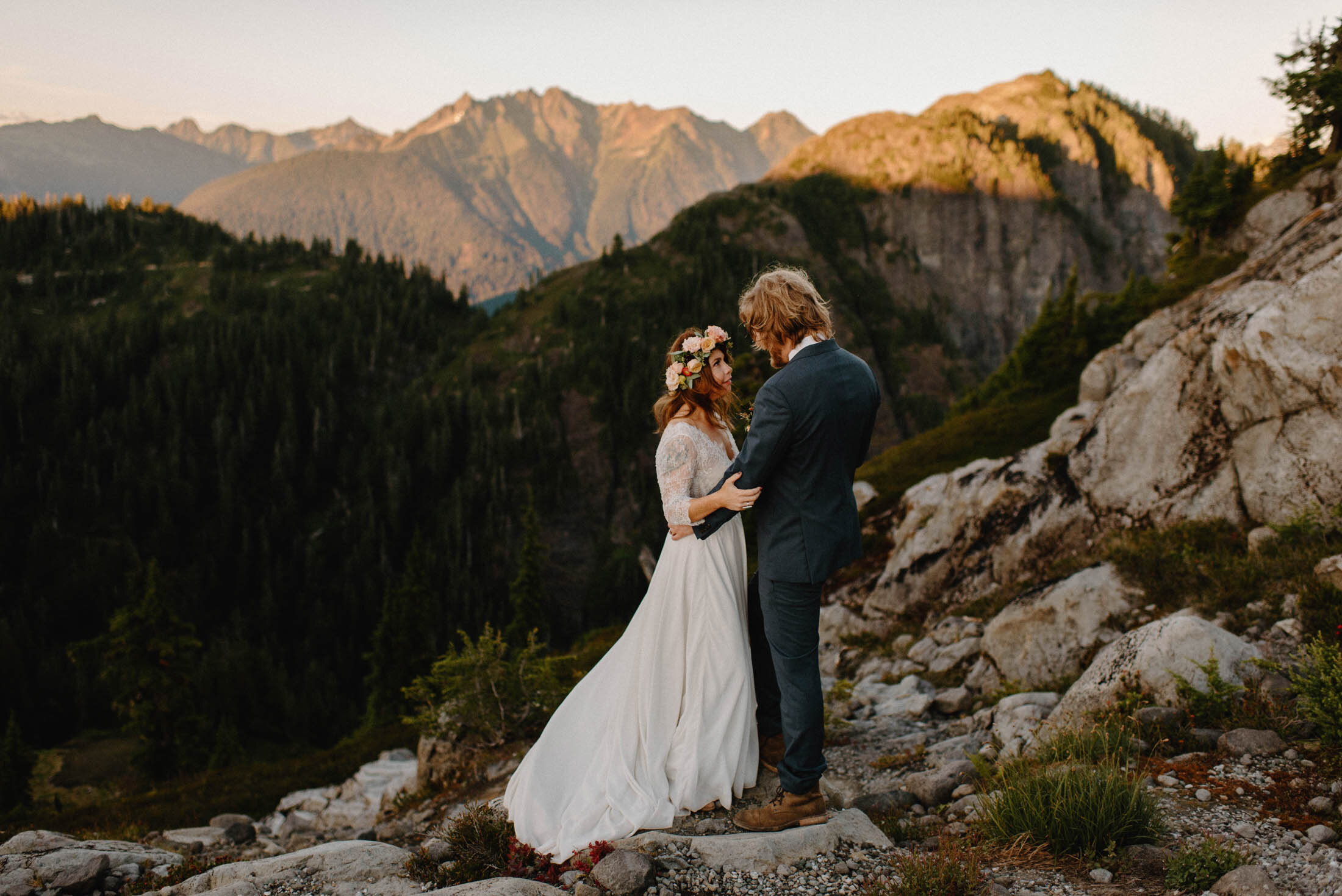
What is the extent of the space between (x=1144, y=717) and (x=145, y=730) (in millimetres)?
47734

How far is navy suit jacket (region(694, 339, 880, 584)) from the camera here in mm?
4852

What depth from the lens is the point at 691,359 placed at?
579 centimetres

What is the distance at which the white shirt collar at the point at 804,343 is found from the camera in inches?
200

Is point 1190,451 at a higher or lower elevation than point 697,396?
lower

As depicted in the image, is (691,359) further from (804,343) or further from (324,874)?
(324,874)

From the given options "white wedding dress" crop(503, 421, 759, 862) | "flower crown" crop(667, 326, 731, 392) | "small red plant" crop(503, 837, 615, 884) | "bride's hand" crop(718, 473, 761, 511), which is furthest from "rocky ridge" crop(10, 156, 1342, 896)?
"flower crown" crop(667, 326, 731, 392)

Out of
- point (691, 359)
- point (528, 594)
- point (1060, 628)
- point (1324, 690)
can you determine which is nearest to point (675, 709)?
point (691, 359)

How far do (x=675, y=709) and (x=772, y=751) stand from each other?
3.32 feet

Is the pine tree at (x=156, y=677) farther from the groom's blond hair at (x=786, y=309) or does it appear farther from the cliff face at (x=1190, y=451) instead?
the groom's blond hair at (x=786, y=309)

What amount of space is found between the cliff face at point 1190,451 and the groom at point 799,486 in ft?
25.1

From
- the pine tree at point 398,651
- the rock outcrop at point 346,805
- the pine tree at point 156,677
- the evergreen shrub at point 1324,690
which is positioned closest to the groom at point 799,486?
the evergreen shrub at point 1324,690

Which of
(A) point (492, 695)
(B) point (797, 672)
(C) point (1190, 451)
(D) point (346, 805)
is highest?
(C) point (1190, 451)

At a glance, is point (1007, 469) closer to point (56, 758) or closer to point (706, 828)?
point (706, 828)

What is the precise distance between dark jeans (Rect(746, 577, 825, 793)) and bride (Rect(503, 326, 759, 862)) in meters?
0.47
